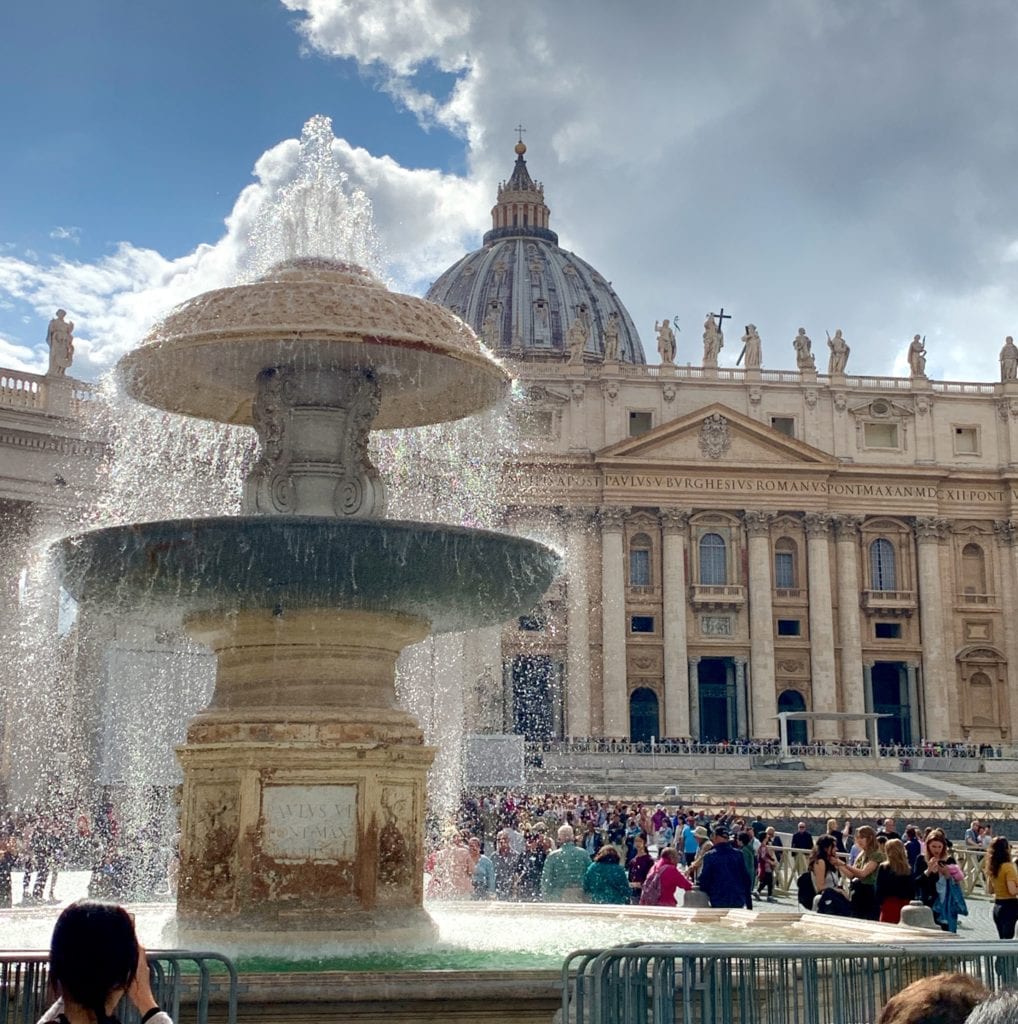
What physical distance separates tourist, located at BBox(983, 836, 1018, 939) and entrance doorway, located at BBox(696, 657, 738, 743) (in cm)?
4448

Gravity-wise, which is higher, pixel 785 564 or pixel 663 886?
pixel 785 564

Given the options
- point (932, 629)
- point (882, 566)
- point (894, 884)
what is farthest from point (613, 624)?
point (894, 884)

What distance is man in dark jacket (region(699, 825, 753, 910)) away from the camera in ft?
41.0

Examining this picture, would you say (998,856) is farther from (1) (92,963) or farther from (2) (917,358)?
(2) (917,358)

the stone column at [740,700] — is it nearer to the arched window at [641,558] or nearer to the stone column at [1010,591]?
the arched window at [641,558]

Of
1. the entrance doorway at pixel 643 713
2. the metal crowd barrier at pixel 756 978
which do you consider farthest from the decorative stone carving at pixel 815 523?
the metal crowd barrier at pixel 756 978

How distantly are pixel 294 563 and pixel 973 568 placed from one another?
53454 millimetres

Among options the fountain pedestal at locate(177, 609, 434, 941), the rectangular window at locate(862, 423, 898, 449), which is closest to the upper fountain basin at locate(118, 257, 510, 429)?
the fountain pedestal at locate(177, 609, 434, 941)

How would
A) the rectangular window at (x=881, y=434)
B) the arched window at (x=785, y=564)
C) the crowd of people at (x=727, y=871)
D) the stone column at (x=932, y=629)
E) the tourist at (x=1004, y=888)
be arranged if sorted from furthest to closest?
the rectangular window at (x=881, y=434), the arched window at (x=785, y=564), the stone column at (x=932, y=629), the tourist at (x=1004, y=888), the crowd of people at (x=727, y=871)

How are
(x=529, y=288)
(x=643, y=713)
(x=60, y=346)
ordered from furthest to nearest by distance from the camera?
1. (x=529, y=288)
2. (x=643, y=713)
3. (x=60, y=346)

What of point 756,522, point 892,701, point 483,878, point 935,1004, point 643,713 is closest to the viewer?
point 935,1004

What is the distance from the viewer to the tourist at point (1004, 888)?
11867 millimetres

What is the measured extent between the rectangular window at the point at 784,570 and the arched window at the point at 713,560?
6.63 feet

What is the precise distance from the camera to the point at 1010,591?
191ft
